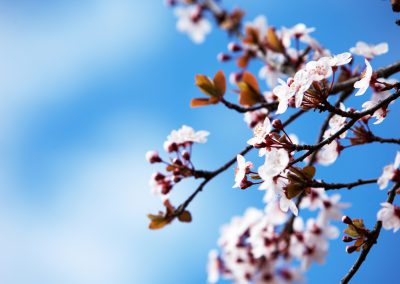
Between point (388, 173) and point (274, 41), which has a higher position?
point (274, 41)

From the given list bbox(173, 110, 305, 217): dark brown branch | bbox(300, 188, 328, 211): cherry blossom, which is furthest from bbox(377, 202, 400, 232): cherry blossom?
bbox(300, 188, 328, 211): cherry blossom

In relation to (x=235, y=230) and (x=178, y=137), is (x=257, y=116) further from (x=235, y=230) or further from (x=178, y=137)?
(x=235, y=230)

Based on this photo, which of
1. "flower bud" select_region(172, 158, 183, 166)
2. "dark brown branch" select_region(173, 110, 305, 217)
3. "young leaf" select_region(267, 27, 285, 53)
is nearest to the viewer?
"dark brown branch" select_region(173, 110, 305, 217)

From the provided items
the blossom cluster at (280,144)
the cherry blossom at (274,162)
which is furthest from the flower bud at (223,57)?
the cherry blossom at (274,162)

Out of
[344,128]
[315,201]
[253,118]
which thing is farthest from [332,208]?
[344,128]

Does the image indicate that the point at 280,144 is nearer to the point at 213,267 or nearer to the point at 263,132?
the point at 263,132

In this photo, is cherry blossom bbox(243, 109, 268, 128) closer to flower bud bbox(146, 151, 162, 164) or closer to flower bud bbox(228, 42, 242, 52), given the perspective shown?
flower bud bbox(146, 151, 162, 164)
